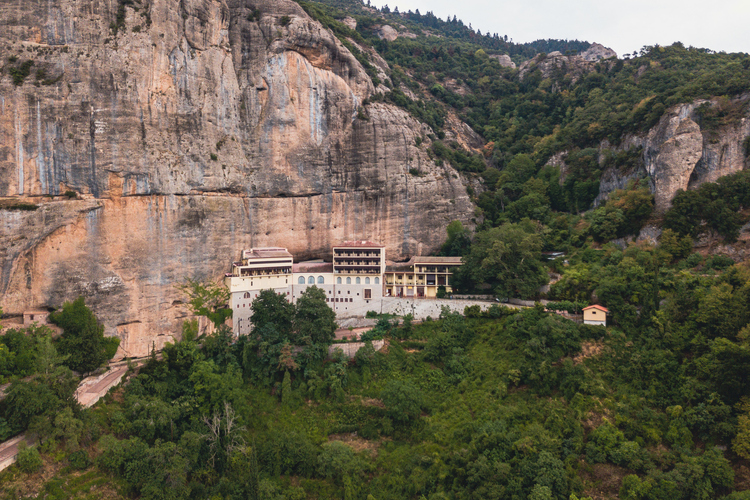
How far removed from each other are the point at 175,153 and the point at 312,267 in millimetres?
12807

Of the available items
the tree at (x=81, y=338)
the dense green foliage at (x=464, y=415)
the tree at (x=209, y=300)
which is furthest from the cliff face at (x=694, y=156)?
the tree at (x=81, y=338)

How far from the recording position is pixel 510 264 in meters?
34.6

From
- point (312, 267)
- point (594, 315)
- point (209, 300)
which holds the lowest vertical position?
point (594, 315)

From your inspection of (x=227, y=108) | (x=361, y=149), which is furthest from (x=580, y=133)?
(x=227, y=108)

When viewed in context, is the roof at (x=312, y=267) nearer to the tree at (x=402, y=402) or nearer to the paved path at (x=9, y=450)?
the tree at (x=402, y=402)

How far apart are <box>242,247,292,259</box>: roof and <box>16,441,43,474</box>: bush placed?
17.0 meters

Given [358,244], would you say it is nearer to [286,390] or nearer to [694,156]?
[286,390]

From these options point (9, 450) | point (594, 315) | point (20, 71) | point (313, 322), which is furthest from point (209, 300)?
point (594, 315)

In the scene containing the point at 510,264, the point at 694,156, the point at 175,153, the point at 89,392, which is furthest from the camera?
the point at 694,156

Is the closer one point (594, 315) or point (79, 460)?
point (79, 460)

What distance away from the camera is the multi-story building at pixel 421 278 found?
3797 centimetres

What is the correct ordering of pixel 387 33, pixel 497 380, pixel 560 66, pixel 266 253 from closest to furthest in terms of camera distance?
pixel 497 380 < pixel 266 253 < pixel 560 66 < pixel 387 33

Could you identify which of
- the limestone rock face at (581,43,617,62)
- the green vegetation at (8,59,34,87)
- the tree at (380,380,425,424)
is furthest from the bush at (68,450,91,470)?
the limestone rock face at (581,43,617,62)

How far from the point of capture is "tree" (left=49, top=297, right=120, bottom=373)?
26781mm
